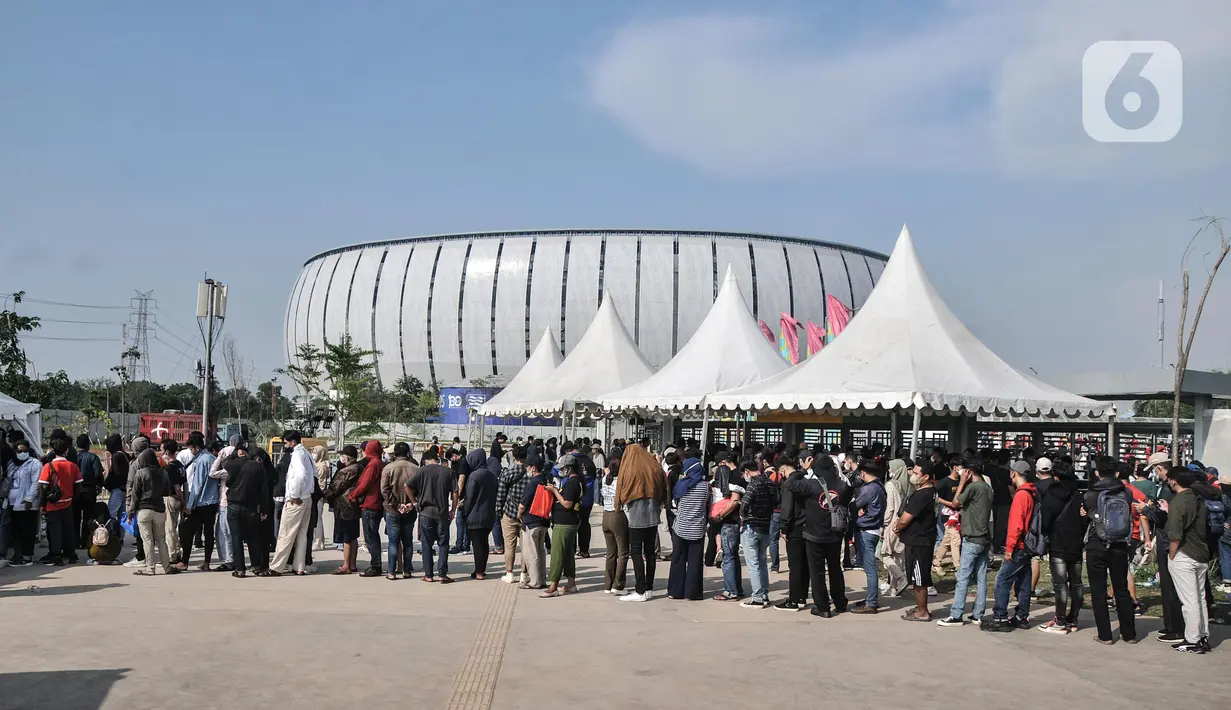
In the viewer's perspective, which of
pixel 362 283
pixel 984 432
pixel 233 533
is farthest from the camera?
pixel 362 283

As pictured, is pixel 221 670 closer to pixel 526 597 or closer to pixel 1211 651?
pixel 526 597

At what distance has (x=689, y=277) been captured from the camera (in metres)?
93.3

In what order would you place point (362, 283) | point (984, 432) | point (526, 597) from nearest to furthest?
1. point (526, 597)
2. point (984, 432)
3. point (362, 283)

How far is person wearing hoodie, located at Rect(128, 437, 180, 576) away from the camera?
12.2 meters

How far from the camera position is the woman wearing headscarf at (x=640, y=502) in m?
11.3

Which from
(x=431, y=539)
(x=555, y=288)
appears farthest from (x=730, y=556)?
(x=555, y=288)

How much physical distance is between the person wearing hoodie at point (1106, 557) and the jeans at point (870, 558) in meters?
2.03

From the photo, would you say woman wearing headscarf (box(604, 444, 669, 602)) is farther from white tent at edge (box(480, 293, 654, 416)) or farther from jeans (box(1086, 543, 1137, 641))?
white tent at edge (box(480, 293, 654, 416))

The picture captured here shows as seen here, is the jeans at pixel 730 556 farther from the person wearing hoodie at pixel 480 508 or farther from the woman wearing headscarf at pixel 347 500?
the woman wearing headscarf at pixel 347 500

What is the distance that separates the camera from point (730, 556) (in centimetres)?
1127

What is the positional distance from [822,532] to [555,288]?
274 ft

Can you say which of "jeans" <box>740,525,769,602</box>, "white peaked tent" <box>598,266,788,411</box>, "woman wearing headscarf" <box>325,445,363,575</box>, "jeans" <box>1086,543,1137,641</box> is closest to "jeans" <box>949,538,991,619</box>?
"jeans" <box>1086,543,1137,641</box>

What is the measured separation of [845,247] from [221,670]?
100533 millimetres

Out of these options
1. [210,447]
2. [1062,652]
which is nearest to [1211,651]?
[1062,652]
